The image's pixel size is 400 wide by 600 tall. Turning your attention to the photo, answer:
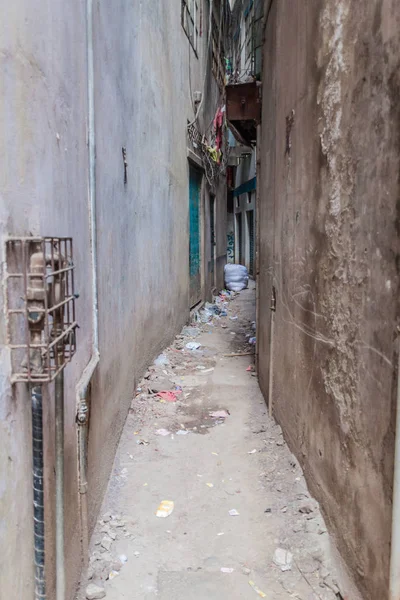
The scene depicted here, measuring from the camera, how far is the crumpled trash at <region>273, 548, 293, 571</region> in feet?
8.87

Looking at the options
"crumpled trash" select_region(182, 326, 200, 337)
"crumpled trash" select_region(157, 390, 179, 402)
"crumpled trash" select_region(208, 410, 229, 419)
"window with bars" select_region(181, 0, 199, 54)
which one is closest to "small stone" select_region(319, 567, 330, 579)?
"crumpled trash" select_region(208, 410, 229, 419)

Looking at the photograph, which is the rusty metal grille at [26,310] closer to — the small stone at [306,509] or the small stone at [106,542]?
the small stone at [106,542]

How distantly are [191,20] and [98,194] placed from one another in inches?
293

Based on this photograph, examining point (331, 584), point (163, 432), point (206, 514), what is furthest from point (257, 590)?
point (163, 432)

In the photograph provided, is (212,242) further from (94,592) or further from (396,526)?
(396,526)

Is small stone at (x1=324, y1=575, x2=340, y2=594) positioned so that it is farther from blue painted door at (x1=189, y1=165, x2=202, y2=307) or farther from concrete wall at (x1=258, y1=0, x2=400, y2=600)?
blue painted door at (x1=189, y1=165, x2=202, y2=307)

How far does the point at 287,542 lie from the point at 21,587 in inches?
70.8

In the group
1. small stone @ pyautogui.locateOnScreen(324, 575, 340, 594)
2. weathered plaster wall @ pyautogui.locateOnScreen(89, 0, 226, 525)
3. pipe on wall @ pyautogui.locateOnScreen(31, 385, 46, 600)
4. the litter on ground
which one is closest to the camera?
pipe on wall @ pyautogui.locateOnScreen(31, 385, 46, 600)

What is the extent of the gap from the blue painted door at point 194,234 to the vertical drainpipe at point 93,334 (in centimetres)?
646

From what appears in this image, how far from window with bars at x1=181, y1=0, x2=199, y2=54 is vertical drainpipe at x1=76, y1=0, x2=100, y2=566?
20.6 ft

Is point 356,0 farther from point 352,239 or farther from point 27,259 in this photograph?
point 27,259

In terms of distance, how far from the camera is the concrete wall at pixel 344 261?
6.22ft

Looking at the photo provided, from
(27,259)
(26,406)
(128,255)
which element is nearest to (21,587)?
(26,406)

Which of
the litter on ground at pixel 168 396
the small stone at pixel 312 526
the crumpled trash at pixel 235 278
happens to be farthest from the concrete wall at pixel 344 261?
the crumpled trash at pixel 235 278
